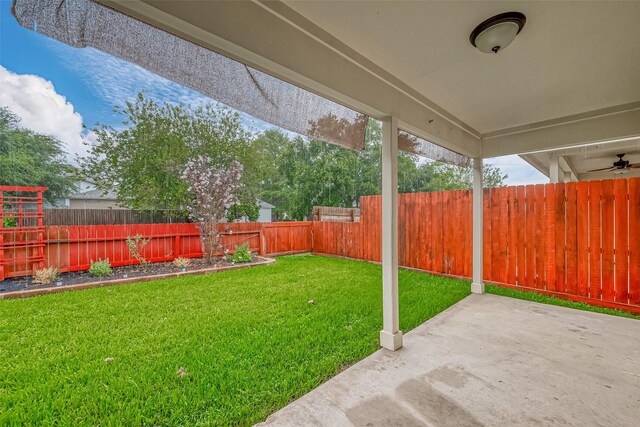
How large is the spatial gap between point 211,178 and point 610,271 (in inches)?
281

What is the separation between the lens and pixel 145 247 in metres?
5.94

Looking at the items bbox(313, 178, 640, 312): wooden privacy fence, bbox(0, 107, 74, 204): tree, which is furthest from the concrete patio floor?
bbox(0, 107, 74, 204): tree

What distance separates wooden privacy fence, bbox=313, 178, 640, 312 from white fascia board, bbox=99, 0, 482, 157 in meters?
2.99

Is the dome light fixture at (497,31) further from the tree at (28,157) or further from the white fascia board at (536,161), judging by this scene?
the tree at (28,157)

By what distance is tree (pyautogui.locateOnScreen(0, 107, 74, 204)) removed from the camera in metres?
9.27

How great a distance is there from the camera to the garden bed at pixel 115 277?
4000 mm

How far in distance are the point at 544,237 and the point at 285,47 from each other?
4610 millimetres

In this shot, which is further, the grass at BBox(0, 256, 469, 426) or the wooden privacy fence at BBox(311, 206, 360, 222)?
the wooden privacy fence at BBox(311, 206, 360, 222)

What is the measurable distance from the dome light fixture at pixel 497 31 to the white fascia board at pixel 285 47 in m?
0.72

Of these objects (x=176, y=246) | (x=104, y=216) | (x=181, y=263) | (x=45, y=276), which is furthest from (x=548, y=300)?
(x=104, y=216)

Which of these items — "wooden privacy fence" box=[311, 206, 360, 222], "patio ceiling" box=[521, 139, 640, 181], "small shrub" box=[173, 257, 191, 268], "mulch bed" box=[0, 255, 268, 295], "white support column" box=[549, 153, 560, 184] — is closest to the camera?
"mulch bed" box=[0, 255, 268, 295]

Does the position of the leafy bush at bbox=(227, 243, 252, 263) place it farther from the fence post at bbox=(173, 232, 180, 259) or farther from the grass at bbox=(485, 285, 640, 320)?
the grass at bbox=(485, 285, 640, 320)

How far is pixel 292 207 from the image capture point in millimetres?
15234

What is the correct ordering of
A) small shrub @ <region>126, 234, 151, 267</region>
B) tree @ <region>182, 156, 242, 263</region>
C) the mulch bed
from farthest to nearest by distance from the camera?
1. tree @ <region>182, 156, 242, 263</region>
2. small shrub @ <region>126, 234, 151, 267</region>
3. the mulch bed
